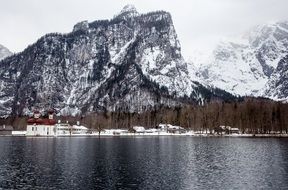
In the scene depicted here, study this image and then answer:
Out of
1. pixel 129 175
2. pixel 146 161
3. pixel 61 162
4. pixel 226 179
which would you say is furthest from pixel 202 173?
pixel 61 162

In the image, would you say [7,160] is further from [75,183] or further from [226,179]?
[226,179]

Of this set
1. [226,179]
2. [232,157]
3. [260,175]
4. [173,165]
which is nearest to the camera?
[226,179]

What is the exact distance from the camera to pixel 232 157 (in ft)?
352

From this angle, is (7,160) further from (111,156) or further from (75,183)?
(75,183)

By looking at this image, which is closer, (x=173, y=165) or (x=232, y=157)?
(x=173, y=165)

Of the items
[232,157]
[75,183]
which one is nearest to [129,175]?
[75,183]

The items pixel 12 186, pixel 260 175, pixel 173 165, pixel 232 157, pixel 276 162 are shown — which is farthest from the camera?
pixel 232 157

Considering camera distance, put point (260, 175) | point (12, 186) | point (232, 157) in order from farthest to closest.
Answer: point (232, 157)
point (260, 175)
point (12, 186)

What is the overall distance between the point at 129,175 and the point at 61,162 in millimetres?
24592

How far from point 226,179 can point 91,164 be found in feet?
102

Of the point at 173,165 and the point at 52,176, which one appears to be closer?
the point at 52,176

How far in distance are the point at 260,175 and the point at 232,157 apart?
30.9 m

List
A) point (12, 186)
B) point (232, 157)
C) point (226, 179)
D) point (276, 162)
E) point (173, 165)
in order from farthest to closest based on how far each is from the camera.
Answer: point (232, 157), point (276, 162), point (173, 165), point (226, 179), point (12, 186)

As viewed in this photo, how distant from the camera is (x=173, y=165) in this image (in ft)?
295
